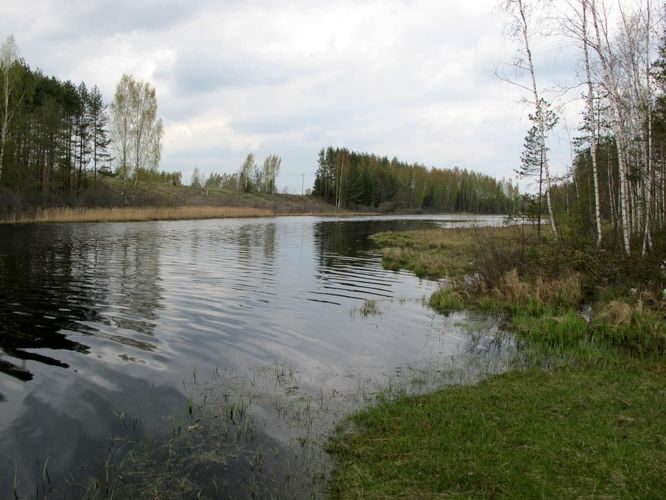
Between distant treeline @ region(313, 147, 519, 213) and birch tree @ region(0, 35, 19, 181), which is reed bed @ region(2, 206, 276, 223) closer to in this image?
birch tree @ region(0, 35, 19, 181)

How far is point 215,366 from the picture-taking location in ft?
26.1

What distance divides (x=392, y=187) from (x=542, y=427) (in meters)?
116

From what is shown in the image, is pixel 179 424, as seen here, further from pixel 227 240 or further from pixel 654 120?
pixel 227 240

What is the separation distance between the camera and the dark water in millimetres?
4742

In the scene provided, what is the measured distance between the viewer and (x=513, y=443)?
4.97 meters

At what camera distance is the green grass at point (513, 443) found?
4164 millimetres

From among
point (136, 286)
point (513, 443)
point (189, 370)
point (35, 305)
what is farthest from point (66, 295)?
point (513, 443)

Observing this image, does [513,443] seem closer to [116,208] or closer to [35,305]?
[35,305]

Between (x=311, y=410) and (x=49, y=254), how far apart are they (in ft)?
62.4

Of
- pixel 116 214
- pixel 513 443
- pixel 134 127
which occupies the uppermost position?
pixel 134 127

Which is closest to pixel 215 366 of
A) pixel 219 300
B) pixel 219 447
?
pixel 219 447

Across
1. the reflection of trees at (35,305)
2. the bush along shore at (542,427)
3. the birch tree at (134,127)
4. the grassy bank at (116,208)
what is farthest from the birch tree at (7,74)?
the bush along shore at (542,427)

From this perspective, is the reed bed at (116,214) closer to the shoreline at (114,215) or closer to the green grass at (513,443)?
the shoreline at (114,215)

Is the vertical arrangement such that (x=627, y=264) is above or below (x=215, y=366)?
above
